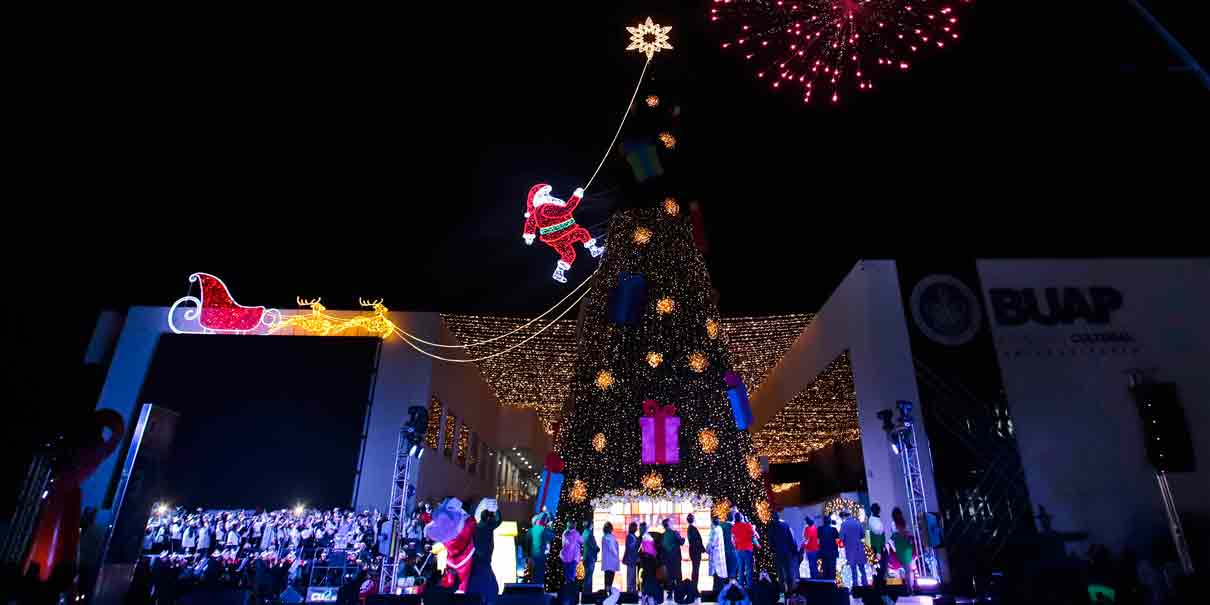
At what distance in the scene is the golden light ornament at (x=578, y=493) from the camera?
1125cm

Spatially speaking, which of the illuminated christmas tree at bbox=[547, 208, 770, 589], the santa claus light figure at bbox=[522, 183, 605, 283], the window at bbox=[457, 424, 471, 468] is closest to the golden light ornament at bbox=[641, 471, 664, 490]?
the illuminated christmas tree at bbox=[547, 208, 770, 589]

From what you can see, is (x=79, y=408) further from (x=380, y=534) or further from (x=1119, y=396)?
(x=1119, y=396)

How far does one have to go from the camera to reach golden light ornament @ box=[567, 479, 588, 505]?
11.2m

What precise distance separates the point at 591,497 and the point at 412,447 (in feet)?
12.9

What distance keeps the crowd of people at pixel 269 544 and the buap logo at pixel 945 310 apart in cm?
1305

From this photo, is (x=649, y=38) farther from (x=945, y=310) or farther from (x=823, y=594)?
(x=823, y=594)

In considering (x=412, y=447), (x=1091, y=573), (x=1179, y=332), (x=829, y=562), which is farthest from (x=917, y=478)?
(x=412, y=447)

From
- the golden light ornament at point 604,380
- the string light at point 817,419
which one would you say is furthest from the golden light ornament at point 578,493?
the string light at point 817,419

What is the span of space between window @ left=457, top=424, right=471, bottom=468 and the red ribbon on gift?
10.8m

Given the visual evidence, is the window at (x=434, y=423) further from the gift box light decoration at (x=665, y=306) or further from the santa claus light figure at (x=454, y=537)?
the santa claus light figure at (x=454, y=537)

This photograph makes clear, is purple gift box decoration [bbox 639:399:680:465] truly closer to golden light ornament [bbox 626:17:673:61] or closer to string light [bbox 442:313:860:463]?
string light [bbox 442:313:860:463]

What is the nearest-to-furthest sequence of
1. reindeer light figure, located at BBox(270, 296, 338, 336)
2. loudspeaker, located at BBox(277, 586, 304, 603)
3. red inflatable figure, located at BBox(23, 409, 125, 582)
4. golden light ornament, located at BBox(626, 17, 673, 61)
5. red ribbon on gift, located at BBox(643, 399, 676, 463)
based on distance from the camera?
1. red inflatable figure, located at BBox(23, 409, 125, 582)
2. loudspeaker, located at BBox(277, 586, 304, 603)
3. red ribbon on gift, located at BBox(643, 399, 676, 463)
4. golden light ornament, located at BBox(626, 17, 673, 61)
5. reindeer light figure, located at BBox(270, 296, 338, 336)

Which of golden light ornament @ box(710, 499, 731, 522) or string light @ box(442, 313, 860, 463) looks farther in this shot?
string light @ box(442, 313, 860, 463)

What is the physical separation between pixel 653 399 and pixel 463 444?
37.9 ft
